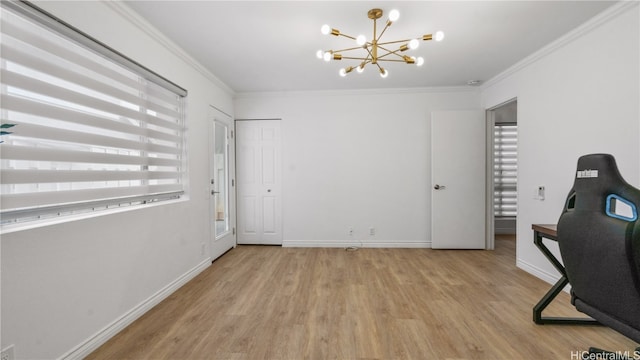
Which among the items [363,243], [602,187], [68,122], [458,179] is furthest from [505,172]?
[68,122]

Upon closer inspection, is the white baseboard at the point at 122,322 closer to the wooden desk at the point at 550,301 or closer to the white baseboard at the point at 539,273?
the wooden desk at the point at 550,301

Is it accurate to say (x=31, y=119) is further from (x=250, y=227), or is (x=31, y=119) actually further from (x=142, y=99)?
(x=250, y=227)

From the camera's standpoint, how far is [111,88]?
2049mm

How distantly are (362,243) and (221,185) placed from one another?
243 centimetres

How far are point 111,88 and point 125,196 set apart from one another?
0.86 meters

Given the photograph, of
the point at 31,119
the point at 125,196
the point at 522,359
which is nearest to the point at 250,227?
the point at 125,196

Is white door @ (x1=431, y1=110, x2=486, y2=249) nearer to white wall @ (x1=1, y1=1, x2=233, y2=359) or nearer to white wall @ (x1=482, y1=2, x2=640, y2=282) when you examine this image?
white wall @ (x1=482, y1=2, x2=640, y2=282)

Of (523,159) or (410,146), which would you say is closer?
(523,159)

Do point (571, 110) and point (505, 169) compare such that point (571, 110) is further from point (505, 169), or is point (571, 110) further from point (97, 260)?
point (97, 260)

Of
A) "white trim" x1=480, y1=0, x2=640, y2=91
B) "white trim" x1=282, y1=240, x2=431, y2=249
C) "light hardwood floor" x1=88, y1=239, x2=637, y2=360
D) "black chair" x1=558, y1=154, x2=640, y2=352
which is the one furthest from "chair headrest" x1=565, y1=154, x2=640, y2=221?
"white trim" x1=282, y1=240, x2=431, y2=249

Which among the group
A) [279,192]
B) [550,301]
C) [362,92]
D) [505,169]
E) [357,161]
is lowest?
[550,301]

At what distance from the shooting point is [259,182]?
453 cm

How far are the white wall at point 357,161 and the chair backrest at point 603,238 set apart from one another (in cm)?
294

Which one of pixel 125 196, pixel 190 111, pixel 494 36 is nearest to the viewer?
pixel 125 196
